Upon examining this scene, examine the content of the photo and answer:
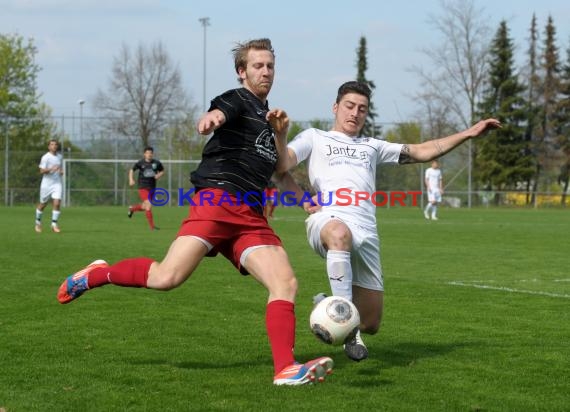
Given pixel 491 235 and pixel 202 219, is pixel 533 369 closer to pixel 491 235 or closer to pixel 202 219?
pixel 202 219

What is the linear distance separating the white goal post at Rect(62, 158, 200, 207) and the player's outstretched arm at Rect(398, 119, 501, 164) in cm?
3925

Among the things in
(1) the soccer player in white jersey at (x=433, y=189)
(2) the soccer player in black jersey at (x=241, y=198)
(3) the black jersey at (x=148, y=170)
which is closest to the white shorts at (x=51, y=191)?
(3) the black jersey at (x=148, y=170)

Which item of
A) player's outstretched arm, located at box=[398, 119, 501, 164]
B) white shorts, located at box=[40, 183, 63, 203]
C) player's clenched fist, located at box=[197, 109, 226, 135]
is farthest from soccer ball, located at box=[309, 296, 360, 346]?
white shorts, located at box=[40, 183, 63, 203]

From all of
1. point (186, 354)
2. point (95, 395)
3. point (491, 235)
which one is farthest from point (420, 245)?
point (95, 395)

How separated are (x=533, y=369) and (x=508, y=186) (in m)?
55.7

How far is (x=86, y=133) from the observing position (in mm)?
49312

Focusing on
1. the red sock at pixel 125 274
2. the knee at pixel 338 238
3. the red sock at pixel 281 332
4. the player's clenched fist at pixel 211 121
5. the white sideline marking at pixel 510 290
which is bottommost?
the white sideline marking at pixel 510 290

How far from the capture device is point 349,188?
6090mm

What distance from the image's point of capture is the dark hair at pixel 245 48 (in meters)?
5.36

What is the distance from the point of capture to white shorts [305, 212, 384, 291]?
595 cm

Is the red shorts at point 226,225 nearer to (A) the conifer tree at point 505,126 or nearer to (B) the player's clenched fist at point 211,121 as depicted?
(B) the player's clenched fist at point 211,121

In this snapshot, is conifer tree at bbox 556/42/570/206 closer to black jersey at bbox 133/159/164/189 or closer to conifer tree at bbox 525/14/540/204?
conifer tree at bbox 525/14/540/204

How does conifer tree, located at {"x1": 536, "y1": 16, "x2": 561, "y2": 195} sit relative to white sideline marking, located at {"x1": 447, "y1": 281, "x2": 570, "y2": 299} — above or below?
above

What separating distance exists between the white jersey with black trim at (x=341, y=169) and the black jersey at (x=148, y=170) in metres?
17.4
